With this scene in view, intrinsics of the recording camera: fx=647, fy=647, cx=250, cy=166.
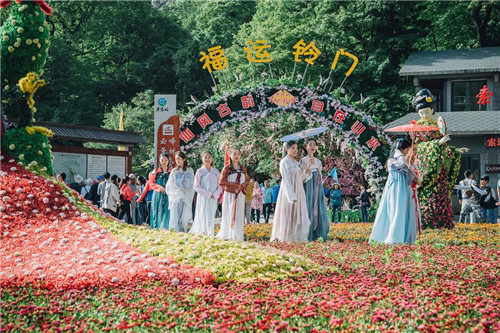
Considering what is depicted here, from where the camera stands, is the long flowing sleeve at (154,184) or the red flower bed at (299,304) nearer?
the red flower bed at (299,304)

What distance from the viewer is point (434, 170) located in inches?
554

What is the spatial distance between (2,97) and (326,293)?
6573mm

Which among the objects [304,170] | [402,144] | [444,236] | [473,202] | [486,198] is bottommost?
[444,236]

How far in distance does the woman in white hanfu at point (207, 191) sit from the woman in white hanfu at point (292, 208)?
1.70 meters

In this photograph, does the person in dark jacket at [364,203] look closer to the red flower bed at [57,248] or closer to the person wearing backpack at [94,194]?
the person wearing backpack at [94,194]

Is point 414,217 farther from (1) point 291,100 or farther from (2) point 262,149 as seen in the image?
(2) point 262,149

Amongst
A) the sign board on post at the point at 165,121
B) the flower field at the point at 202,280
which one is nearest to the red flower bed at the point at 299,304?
the flower field at the point at 202,280

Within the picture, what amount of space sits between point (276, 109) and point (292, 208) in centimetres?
654

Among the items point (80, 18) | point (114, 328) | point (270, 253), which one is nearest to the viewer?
point (114, 328)

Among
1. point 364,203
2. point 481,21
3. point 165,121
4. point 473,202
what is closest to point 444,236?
point 473,202

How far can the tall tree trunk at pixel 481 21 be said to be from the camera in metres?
31.7

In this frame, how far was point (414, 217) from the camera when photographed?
35.7ft

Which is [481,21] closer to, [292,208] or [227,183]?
[227,183]

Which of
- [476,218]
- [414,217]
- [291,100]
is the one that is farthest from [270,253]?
[476,218]
